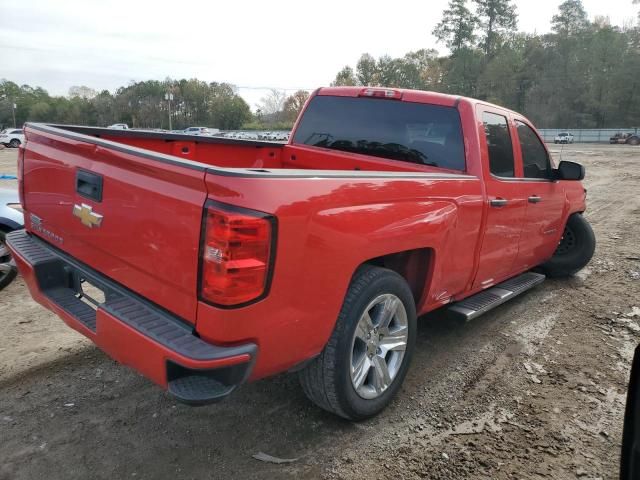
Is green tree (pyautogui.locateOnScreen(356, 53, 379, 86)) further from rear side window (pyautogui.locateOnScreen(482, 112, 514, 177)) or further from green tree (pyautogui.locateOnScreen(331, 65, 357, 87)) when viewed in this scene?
rear side window (pyautogui.locateOnScreen(482, 112, 514, 177))

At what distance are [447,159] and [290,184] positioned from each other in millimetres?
1956

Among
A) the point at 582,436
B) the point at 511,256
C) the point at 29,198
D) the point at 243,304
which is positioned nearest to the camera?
the point at 243,304

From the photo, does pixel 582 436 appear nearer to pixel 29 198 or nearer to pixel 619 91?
pixel 29 198

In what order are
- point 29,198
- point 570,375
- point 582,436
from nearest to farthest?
point 582,436 < point 29,198 < point 570,375

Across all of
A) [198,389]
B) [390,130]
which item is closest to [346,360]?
[198,389]

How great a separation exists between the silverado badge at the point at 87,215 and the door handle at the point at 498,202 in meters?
2.70

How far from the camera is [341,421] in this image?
9.70ft

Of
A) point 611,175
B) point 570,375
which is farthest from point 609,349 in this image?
point 611,175

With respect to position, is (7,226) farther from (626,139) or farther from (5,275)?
(626,139)

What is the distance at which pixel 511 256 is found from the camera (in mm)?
4324

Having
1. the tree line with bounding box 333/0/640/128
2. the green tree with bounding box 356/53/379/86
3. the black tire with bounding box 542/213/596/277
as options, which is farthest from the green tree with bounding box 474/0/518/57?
the black tire with bounding box 542/213/596/277

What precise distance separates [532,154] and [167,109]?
10535 cm

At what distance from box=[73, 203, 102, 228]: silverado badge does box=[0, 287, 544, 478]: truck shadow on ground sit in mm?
1182

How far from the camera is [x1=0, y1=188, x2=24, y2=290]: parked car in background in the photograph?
4918 mm
